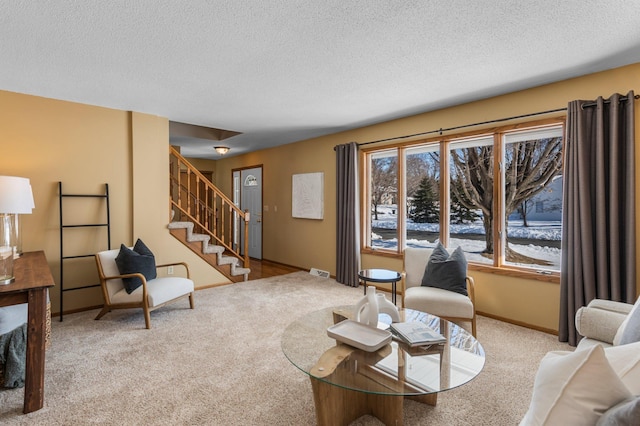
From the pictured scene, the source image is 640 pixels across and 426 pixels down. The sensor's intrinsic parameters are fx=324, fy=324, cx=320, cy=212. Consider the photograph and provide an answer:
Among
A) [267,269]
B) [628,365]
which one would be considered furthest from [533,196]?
[267,269]

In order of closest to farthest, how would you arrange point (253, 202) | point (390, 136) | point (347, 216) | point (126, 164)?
1. point (126, 164)
2. point (390, 136)
3. point (347, 216)
4. point (253, 202)

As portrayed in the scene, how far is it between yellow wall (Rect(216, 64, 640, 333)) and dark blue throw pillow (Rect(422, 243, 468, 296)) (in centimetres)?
61

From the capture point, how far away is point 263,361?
263 centimetres

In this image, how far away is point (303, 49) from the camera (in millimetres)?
2514

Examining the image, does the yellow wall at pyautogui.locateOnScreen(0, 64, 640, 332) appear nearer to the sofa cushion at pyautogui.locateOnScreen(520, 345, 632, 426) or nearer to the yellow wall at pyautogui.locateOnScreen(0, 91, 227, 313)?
the yellow wall at pyautogui.locateOnScreen(0, 91, 227, 313)

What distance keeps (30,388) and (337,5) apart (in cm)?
301

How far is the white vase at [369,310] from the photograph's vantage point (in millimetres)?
2125

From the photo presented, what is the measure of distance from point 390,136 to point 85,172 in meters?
3.98

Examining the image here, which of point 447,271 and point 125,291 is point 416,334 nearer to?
point 447,271

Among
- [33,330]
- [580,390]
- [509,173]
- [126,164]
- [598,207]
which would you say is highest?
[126,164]

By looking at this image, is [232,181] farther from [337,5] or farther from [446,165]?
[337,5]

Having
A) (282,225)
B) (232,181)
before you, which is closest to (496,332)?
(282,225)

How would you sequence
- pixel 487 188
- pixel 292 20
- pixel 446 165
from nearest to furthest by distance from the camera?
pixel 292 20 < pixel 487 188 < pixel 446 165

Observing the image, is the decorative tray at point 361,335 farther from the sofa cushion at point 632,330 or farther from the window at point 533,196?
the window at point 533,196
